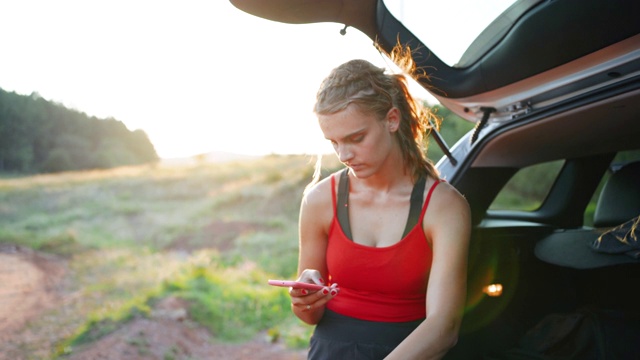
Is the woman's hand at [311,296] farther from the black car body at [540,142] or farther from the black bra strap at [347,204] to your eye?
the black car body at [540,142]

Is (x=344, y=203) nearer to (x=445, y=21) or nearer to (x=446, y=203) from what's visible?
(x=446, y=203)

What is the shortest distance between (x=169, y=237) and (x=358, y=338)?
13.2 feet

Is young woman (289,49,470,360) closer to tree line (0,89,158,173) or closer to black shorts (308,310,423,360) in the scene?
black shorts (308,310,423,360)

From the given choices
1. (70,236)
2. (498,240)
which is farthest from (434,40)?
(70,236)

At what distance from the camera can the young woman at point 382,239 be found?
57.8 inches

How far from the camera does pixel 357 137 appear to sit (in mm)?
1509

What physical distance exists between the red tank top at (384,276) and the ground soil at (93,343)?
197 centimetres

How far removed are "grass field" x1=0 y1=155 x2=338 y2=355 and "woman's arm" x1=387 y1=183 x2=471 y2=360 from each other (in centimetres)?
53

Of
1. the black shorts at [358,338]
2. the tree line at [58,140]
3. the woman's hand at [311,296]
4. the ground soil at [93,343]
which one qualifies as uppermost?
the tree line at [58,140]

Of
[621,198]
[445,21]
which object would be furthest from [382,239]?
[621,198]

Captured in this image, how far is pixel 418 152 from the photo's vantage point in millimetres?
1679

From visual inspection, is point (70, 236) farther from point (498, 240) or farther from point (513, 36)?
point (513, 36)

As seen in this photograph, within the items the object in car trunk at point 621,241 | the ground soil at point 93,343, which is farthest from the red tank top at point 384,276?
the ground soil at point 93,343

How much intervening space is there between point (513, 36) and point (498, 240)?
36.9 inches
